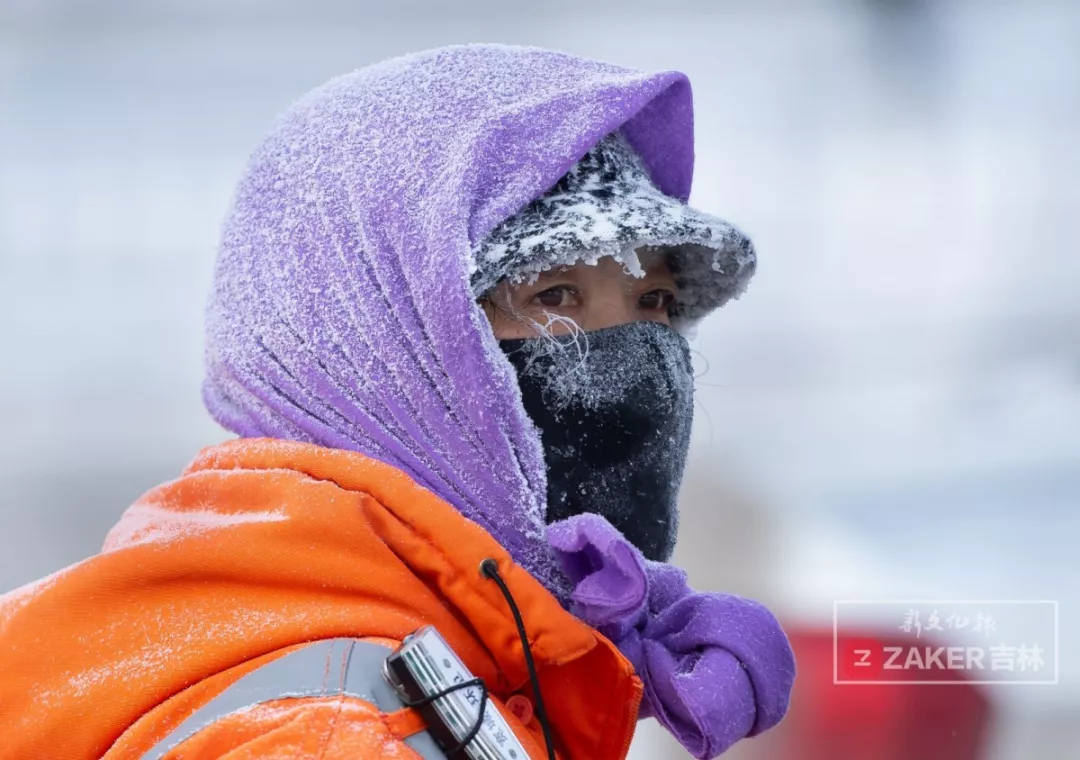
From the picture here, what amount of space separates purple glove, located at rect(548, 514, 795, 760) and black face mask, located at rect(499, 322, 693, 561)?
7 cm

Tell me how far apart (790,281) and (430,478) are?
1.24 m

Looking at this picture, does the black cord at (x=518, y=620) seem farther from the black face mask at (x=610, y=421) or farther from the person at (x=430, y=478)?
the black face mask at (x=610, y=421)

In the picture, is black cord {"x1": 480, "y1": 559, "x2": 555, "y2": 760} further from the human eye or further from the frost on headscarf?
the human eye

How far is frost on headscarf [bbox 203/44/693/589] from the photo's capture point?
109 cm

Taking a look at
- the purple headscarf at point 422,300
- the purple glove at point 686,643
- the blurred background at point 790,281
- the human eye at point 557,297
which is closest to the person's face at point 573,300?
the human eye at point 557,297

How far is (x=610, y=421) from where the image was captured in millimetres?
1206

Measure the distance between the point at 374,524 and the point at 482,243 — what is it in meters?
0.34

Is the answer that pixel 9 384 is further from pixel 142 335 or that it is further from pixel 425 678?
pixel 425 678

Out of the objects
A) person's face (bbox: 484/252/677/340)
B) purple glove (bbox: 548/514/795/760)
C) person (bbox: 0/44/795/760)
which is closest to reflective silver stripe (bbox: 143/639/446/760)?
person (bbox: 0/44/795/760)

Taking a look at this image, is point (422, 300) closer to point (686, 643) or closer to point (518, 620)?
point (518, 620)

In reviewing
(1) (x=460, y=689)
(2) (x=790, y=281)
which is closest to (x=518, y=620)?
(1) (x=460, y=689)

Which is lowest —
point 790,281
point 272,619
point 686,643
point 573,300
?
point 686,643

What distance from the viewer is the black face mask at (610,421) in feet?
3.89

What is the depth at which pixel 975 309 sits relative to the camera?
2.04 metres
